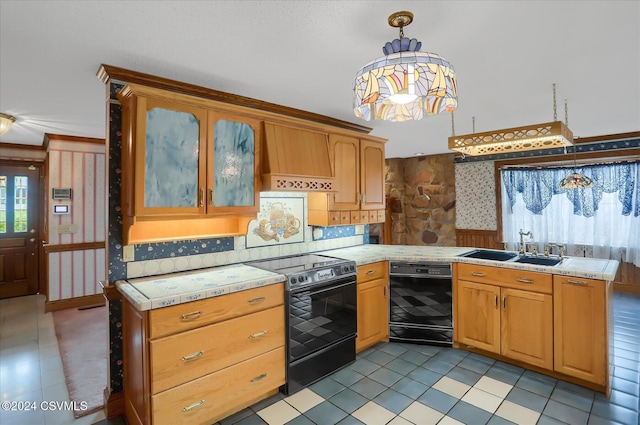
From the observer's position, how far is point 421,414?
2201 millimetres

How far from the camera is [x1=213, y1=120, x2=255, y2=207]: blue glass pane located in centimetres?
247

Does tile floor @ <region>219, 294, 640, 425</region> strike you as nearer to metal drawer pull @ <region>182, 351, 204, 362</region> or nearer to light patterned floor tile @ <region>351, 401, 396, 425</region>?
light patterned floor tile @ <region>351, 401, 396, 425</region>

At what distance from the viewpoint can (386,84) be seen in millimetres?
1354

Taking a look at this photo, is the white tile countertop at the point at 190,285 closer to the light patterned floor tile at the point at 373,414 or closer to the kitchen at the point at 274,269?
the kitchen at the point at 274,269

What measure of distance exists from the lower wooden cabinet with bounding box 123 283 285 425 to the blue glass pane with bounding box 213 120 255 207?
2.46 feet

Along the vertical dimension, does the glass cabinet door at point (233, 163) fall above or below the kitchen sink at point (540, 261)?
above

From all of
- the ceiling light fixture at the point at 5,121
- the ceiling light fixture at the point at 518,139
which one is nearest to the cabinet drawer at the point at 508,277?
the ceiling light fixture at the point at 518,139

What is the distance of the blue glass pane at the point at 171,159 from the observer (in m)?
2.15

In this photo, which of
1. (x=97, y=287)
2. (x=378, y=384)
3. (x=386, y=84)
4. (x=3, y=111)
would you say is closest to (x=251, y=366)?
(x=378, y=384)

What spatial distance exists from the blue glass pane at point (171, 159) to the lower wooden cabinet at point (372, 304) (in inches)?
66.4

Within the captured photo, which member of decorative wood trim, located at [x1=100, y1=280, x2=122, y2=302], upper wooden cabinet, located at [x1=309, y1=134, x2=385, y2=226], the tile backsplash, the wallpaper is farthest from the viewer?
the wallpaper

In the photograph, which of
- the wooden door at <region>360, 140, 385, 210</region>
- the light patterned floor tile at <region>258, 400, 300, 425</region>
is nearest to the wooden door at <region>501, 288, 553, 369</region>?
the wooden door at <region>360, 140, 385, 210</region>

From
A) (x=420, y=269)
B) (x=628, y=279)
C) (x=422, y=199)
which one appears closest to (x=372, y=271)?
(x=420, y=269)

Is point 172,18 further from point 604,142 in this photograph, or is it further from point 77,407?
point 604,142
